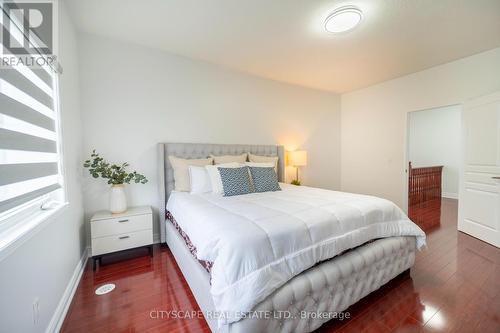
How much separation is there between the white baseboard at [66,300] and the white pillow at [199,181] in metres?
1.28

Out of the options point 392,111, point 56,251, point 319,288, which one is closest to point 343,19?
point 319,288

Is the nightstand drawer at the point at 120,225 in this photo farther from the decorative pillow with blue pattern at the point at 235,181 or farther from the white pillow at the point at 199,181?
the decorative pillow with blue pattern at the point at 235,181

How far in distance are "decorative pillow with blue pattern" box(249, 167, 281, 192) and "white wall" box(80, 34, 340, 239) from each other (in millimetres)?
947

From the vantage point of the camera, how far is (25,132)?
1200 mm

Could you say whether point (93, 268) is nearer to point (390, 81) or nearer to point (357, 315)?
point (357, 315)

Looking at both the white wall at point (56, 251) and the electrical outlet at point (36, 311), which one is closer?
the white wall at point (56, 251)

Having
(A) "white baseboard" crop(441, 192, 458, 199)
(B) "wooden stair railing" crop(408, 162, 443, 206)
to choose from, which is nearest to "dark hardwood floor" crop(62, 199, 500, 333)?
(B) "wooden stair railing" crop(408, 162, 443, 206)

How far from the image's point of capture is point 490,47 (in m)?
2.74

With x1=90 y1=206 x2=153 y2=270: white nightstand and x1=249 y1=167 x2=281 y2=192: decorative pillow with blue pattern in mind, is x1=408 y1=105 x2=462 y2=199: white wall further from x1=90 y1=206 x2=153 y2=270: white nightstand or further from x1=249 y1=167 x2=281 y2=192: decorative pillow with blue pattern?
x1=90 y1=206 x2=153 y2=270: white nightstand

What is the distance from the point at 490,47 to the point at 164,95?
431 cm

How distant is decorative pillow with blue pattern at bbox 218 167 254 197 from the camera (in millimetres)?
2426

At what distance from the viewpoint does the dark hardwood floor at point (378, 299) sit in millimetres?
1430

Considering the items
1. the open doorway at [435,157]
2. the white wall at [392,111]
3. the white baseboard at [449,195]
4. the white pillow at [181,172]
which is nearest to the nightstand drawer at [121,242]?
the white pillow at [181,172]

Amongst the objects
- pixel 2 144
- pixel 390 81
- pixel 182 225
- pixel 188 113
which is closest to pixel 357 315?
pixel 182 225
